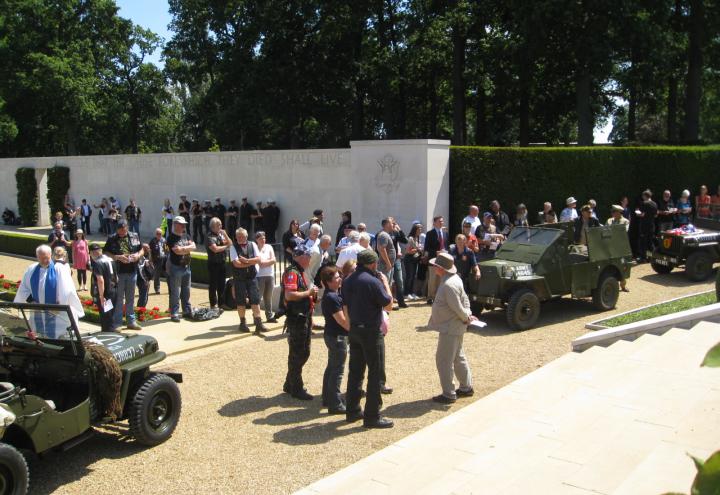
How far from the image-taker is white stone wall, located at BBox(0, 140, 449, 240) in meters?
17.8

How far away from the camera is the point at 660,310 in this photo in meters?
11.0

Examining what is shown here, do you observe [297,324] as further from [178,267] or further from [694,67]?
[694,67]

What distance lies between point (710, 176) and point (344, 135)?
69.0 ft

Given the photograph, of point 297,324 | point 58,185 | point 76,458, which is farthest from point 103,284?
point 58,185

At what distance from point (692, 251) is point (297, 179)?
11449 mm

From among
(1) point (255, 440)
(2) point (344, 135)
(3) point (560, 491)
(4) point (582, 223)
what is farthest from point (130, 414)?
(2) point (344, 135)

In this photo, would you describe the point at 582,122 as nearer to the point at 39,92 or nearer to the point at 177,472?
the point at 177,472

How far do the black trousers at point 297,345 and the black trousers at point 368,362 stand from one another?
0.93m

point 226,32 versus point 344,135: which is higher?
point 226,32

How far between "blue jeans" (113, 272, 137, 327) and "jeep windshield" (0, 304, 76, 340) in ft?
15.3

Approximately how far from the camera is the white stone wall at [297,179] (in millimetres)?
17844

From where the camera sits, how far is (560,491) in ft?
16.2

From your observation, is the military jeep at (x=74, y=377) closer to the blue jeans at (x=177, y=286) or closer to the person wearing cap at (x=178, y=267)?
the person wearing cap at (x=178, y=267)

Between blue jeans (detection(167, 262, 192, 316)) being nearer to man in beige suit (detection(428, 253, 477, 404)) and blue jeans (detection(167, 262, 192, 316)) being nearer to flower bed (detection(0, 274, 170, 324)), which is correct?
flower bed (detection(0, 274, 170, 324))
